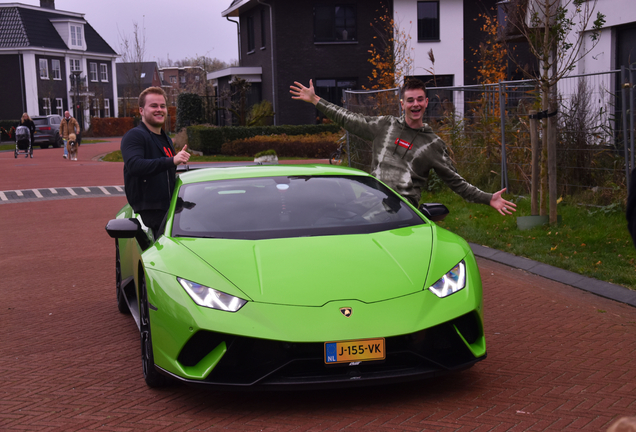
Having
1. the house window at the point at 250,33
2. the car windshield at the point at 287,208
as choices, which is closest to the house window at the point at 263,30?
the house window at the point at 250,33

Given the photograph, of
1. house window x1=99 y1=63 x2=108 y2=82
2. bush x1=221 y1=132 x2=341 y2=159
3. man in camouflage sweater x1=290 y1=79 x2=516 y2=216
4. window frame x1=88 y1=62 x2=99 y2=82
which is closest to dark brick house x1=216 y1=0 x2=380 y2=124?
A: bush x1=221 y1=132 x2=341 y2=159

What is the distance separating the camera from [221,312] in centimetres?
379

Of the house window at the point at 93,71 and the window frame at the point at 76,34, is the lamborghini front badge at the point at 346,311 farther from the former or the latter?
the house window at the point at 93,71

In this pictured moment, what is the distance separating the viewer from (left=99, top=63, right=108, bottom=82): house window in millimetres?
71750

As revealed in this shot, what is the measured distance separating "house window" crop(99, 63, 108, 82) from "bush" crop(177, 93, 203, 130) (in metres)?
39.5

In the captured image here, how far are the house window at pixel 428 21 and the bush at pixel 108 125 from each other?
35903mm

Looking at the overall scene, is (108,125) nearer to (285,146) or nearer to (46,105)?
(46,105)

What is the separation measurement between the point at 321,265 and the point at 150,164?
201 cm

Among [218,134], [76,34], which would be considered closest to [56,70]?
[76,34]

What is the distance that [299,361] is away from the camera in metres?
3.71

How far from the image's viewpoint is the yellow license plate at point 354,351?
3701 mm

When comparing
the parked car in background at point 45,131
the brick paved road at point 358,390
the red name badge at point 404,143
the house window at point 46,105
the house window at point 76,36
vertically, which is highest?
the house window at point 76,36

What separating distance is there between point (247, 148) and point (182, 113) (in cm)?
725

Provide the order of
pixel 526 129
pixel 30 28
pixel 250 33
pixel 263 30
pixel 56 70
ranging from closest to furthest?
pixel 526 129 < pixel 263 30 < pixel 250 33 < pixel 30 28 < pixel 56 70
